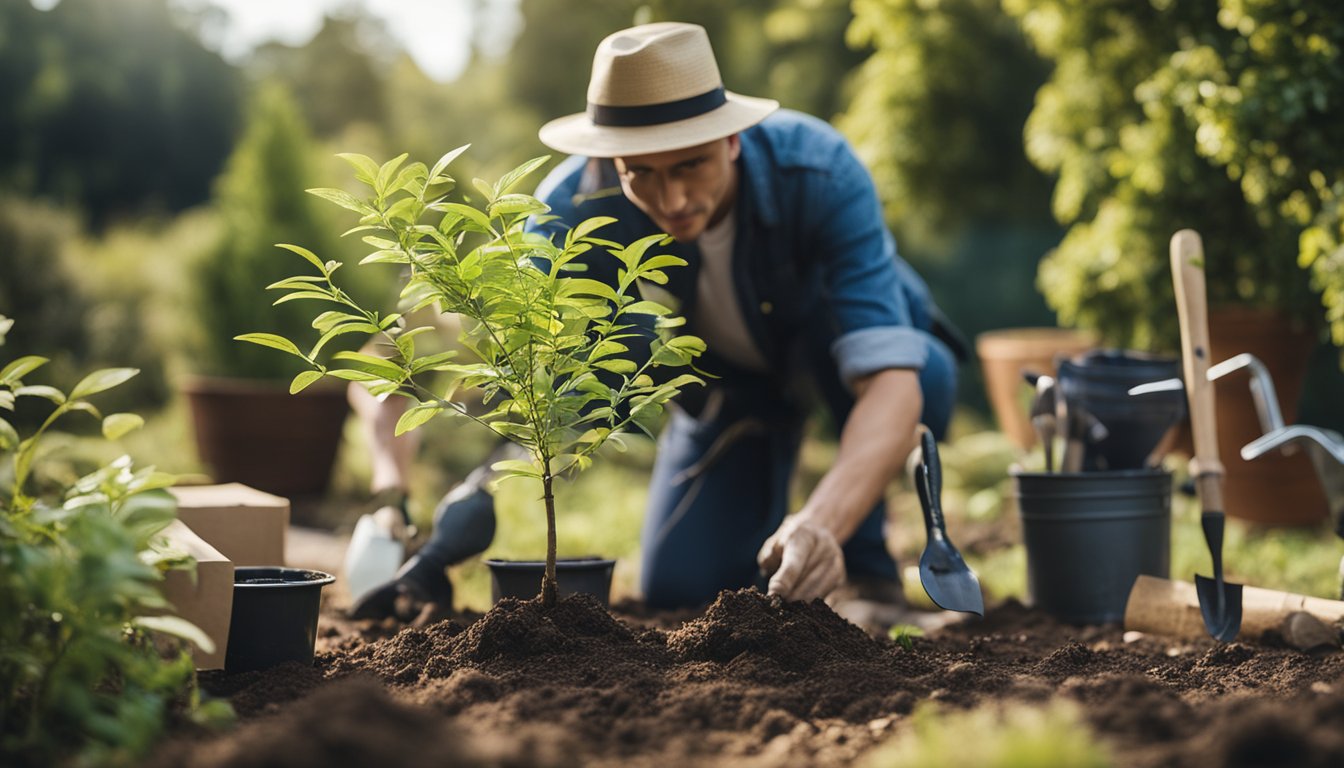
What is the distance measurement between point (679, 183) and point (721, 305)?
32.2 inches

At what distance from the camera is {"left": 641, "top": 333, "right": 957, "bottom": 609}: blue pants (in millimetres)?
3896

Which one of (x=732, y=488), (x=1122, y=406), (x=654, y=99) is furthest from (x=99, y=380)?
(x=732, y=488)

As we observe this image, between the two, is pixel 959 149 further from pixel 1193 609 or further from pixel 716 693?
pixel 716 693

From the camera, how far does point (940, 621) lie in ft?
11.1

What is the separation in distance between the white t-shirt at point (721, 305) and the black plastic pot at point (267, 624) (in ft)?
5.54

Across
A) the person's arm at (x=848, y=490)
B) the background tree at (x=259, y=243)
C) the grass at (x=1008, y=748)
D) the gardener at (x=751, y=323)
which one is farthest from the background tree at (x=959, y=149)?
the grass at (x=1008, y=748)

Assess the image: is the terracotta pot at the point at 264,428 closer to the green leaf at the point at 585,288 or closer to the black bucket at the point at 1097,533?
the black bucket at the point at 1097,533

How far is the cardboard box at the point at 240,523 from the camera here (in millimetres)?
2725

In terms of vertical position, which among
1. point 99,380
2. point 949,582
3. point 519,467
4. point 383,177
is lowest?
point 949,582

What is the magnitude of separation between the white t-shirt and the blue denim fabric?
0.13 feet

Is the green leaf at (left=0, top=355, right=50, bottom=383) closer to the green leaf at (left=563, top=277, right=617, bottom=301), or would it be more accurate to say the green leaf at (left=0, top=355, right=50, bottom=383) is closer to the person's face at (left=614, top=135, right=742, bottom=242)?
the green leaf at (left=563, top=277, right=617, bottom=301)

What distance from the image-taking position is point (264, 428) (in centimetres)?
678

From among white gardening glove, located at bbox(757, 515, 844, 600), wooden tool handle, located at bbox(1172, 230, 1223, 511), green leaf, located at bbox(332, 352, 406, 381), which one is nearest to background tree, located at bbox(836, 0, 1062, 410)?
wooden tool handle, located at bbox(1172, 230, 1223, 511)

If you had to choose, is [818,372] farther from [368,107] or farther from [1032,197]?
[368,107]
